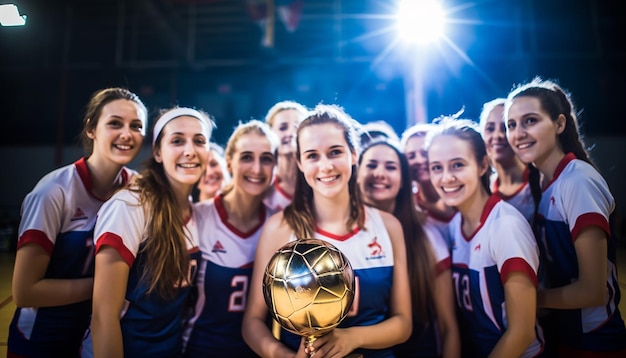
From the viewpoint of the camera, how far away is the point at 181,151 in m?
1.85

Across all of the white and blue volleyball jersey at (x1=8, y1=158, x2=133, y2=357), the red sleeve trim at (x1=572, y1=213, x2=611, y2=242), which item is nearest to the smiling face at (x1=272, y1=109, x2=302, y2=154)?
the white and blue volleyball jersey at (x1=8, y1=158, x2=133, y2=357)

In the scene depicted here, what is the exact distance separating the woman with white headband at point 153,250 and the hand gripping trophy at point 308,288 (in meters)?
0.80

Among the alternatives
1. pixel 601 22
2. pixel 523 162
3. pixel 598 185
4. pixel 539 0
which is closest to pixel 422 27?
pixel 539 0

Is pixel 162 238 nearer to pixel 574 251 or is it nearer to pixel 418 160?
pixel 418 160

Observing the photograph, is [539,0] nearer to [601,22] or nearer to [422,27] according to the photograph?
[601,22]

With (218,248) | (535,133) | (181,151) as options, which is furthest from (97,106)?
(535,133)

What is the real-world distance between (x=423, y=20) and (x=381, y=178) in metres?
1.64

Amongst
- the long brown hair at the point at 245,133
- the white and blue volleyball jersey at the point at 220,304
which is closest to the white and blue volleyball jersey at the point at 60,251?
the white and blue volleyball jersey at the point at 220,304

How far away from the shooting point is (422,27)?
3061mm

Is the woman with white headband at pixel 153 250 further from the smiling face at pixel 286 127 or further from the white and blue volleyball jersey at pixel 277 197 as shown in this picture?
the smiling face at pixel 286 127

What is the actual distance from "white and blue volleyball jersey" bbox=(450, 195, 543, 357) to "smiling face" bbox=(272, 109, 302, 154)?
55.7 inches

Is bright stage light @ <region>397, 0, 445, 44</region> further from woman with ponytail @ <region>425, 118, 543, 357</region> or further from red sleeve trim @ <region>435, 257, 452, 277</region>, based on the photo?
red sleeve trim @ <region>435, 257, 452, 277</region>

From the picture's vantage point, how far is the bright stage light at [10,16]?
1.89 metres

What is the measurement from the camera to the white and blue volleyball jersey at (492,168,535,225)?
6.31ft
